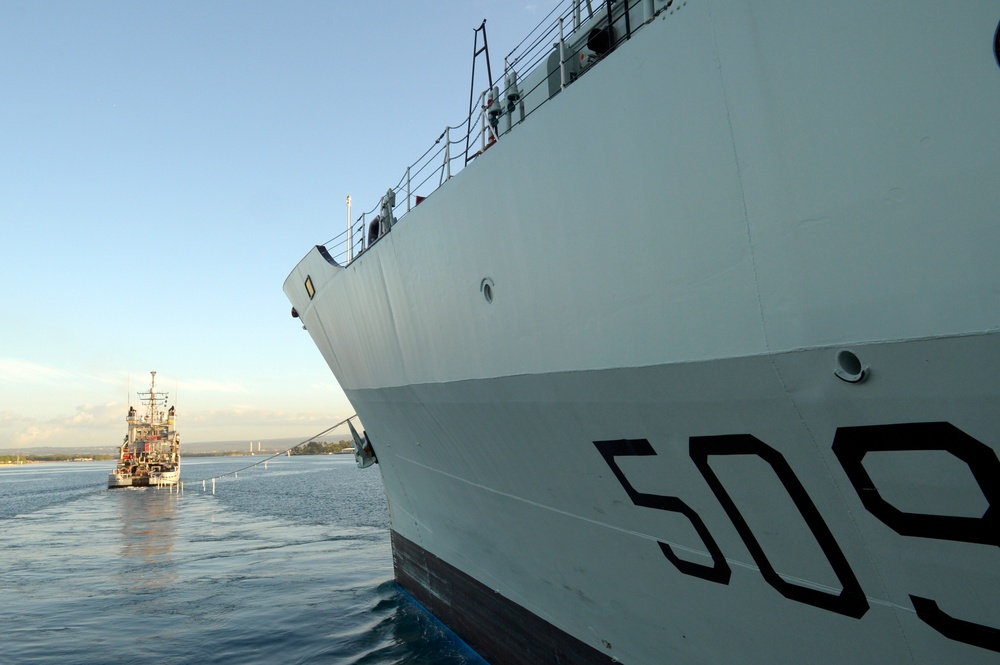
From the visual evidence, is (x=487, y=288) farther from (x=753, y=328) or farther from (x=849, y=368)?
(x=849, y=368)

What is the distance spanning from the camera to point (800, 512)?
9.50ft

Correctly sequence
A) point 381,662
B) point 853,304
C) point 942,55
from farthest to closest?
point 381,662, point 853,304, point 942,55

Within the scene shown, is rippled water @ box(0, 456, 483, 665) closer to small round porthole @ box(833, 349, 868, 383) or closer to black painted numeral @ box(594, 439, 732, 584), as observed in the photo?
black painted numeral @ box(594, 439, 732, 584)

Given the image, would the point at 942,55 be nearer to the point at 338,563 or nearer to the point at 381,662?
the point at 381,662

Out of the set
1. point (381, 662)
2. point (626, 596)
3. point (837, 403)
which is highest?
point (837, 403)

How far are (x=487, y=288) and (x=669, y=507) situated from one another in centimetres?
224

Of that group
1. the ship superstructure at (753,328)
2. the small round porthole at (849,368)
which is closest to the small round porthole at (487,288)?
the ship superstructure at (753,328)

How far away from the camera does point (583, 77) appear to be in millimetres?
3717

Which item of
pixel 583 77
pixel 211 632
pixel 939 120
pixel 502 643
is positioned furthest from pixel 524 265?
pixel 211 632

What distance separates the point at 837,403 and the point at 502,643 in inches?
214

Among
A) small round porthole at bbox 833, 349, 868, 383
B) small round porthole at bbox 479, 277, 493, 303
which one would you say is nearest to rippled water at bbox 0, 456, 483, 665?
small round porthole at bbox 479, 277, 493, 303

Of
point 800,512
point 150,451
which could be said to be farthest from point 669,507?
point 150,451

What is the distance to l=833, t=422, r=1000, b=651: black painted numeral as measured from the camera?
221cm

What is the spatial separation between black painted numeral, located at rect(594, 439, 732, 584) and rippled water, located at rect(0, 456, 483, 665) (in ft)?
16.4
